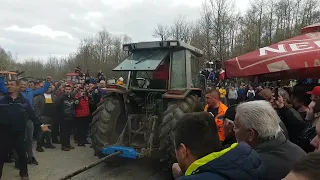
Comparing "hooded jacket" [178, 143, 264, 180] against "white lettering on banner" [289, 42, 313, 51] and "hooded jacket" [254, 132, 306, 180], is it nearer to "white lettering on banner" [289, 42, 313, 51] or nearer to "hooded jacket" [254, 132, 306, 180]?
"hooded jacket" [254, 132, 306, 180]

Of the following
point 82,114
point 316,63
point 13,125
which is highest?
point 316,63

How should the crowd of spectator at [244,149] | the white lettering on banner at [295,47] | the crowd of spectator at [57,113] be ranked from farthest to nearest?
the crowd of spectator at [57,113]
the white lettering on banner at [295,47]
the crowd of spectator at [244,149]

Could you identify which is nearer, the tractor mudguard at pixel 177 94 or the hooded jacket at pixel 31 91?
the tractor mudguard at pixel 177 94

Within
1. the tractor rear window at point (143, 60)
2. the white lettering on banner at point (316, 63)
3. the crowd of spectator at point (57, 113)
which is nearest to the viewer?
the white lettering on banner at point (316, 63)

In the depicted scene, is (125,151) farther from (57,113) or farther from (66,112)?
(57,113)

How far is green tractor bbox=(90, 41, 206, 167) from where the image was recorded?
17.8ft

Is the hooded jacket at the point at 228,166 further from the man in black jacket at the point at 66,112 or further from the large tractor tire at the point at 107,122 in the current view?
the man in black jacket at the point at 66,112

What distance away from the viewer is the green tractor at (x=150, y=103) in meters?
5.43

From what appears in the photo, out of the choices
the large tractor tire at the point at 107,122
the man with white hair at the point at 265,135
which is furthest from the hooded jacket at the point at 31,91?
the man with white hair at the point at 265,135

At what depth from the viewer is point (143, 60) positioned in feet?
19.6

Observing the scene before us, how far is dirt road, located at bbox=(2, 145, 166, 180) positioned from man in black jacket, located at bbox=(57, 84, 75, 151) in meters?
0.85

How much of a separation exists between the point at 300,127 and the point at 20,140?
4426 mm

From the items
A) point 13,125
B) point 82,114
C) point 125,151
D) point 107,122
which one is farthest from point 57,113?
point 125,151

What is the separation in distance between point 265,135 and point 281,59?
4.14 feet
